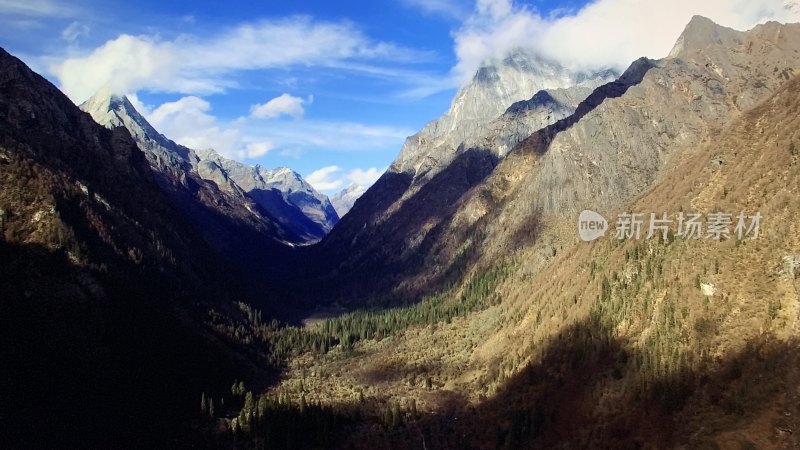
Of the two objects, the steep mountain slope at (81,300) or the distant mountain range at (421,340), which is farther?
the steep mountain slope at (81,300)

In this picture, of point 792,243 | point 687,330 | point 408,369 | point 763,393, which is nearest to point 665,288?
point 687,330

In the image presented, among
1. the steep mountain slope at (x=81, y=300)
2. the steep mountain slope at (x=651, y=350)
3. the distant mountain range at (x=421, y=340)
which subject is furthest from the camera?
the steep mountain slope at (x=81, y=300)

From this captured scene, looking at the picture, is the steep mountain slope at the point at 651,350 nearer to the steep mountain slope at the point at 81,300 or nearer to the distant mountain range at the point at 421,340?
the distant mountain range at the point at 421,340

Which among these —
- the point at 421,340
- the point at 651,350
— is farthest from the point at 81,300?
the point at 651,350

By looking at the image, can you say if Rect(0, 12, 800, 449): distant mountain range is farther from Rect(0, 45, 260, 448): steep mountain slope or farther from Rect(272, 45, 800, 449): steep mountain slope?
Rect(0, 45, 260, 448): steep mountain slope

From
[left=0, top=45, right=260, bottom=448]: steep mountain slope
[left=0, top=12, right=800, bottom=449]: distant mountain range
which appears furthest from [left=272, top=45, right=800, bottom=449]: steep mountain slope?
[left=0, top=45, right=260, bottom=448]: steep mountain slope

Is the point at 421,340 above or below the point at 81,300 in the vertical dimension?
below

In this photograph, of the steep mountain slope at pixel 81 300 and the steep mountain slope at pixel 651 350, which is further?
the steep mountain slope at pixel 81 300

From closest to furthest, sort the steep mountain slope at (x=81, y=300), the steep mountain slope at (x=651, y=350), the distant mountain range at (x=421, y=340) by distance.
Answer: the steep mountain slope at (x=651, y=350)
the distant mountain range at (x=421, y=340)
the steep mountain slope at (x=81, y=300)

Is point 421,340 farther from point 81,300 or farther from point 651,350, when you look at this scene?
point 651,350

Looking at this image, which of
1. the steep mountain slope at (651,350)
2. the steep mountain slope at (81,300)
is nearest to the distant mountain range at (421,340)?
the steep mountain slope at (651,350)
